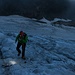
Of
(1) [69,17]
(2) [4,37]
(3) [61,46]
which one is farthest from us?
(1) [69,17]

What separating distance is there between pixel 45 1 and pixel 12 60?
75.6ft

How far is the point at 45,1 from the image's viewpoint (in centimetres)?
3550

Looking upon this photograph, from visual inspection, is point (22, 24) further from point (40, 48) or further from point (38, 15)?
point (40, 48)

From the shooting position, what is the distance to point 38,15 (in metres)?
33.4

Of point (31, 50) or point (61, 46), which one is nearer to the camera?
point (31, 50)

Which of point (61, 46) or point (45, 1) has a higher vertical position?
point (45, 1)

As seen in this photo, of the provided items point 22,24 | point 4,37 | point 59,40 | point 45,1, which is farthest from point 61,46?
point 45,1

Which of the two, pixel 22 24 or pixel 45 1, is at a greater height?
pixel 45 1

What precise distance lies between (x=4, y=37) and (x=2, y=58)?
219 inches

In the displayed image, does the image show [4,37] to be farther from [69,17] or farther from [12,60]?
[69,17]

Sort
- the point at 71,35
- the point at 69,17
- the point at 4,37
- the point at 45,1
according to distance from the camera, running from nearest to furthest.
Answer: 1. the point at 4,37
2. the point at 71,35
3. the point at 69,17
4. the point at 45,1

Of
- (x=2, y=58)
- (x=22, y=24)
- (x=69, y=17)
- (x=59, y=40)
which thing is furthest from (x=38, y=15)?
(x=2, y=58)

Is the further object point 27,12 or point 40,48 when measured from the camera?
point 27,12

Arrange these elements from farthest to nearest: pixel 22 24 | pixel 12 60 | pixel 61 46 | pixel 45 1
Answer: pixel 45 1
pixel 22 24
pixel 61 46
pixel 12 60
